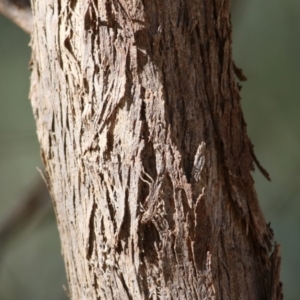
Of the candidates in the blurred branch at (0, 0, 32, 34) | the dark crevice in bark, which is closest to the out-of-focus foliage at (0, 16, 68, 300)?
the blurred branch at (0, 0, 32, 34)

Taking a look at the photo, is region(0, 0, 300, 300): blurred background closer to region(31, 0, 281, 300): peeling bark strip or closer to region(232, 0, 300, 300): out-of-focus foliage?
region(232, 0, 300, 300): out-of-focus foliage

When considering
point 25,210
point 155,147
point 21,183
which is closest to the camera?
point 155,147

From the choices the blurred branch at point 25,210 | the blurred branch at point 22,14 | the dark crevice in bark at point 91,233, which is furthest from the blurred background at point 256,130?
the dark crevice in bark at point 91,233

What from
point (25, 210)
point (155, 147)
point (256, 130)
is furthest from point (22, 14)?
point (256, 130)

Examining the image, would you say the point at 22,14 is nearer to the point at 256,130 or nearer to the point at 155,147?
the point at 155,147

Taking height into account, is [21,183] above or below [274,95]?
below
